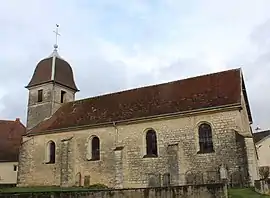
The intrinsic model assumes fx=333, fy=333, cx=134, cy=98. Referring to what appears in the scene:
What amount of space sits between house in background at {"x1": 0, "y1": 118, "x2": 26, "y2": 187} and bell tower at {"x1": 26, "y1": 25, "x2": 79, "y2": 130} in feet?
21.5

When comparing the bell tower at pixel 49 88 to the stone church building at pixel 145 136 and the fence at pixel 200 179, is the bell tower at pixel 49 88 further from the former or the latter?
the fence at pixel 200 179

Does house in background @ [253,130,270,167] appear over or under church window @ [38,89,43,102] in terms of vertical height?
under

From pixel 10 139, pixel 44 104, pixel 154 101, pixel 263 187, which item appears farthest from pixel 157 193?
pixel 10 139

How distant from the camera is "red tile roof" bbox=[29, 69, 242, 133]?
78.6ft

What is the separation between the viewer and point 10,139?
3944 cm

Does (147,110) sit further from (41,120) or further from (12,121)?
(12,121)

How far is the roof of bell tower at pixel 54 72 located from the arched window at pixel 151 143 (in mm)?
12860

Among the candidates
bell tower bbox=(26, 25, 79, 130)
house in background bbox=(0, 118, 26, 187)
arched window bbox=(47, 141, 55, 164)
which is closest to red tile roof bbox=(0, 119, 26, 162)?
house in background bbox=(0, 118, 26, 187)

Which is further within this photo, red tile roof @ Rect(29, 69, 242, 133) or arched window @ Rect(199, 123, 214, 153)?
red tile roof @ Rect(29, 69, 242, 133)

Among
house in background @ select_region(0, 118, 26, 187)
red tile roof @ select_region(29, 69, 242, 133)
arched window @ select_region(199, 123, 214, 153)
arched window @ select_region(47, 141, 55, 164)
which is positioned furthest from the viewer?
house in background @ select_region(0, 118, 26, 187)

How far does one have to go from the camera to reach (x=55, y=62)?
34406mm

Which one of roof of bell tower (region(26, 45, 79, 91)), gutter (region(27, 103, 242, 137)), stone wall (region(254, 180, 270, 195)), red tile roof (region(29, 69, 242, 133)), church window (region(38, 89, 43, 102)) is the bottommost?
stone wall (region(254, 180, 270, 195))

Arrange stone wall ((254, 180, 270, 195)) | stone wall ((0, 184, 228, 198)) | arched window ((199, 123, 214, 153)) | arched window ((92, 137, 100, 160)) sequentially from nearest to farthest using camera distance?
stone wall ((0, 184, 228, 198)) < stone wall ((254, 180, 270, 195)) < arched window ((199, 123, 214, 153)) < arched window ((92, 137, 100, 160))

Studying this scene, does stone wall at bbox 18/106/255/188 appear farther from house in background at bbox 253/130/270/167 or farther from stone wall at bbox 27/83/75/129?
house in background at bbox 253/130/270/167
